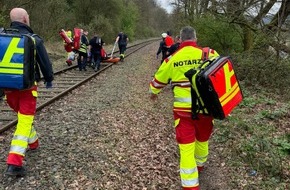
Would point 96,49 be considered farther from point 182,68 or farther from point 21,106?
point 182,68

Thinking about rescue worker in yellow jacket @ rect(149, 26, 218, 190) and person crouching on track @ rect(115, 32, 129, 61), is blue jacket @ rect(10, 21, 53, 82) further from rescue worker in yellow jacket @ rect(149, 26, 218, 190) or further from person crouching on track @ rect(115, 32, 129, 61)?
person crouching on track @ rect(115, 32, 129, 61)

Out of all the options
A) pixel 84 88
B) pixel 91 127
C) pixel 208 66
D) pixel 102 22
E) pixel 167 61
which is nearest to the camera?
pixel 208 66

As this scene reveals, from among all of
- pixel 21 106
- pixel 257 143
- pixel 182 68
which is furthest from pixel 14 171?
pixel 257 143

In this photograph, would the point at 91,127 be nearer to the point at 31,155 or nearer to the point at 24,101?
the point at 31,155

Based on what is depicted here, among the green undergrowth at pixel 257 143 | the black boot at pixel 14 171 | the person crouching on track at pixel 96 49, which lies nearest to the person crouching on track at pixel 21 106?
the black boot at pixel 14 171

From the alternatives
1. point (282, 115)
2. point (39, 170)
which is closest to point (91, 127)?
point (39, 170)

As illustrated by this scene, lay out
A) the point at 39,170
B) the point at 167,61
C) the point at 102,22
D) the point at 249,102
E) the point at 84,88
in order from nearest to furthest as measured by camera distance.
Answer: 1. the point at 167,61
2. the point at 39,170
3. the point at 249,102
4. the point at 84,88
5. the point at 102,22

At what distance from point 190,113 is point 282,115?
15.7 feet

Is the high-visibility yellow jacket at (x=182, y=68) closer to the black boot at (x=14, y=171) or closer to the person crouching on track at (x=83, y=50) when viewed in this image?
the black boot at (x=14, y=171)

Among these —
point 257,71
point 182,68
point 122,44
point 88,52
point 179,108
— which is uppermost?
point 182,68

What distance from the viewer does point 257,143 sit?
6555 millimetres

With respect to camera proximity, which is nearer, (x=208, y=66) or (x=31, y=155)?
(x=208, y=66)

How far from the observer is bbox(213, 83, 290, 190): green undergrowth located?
5.49m

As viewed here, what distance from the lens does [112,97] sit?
10.7 m
